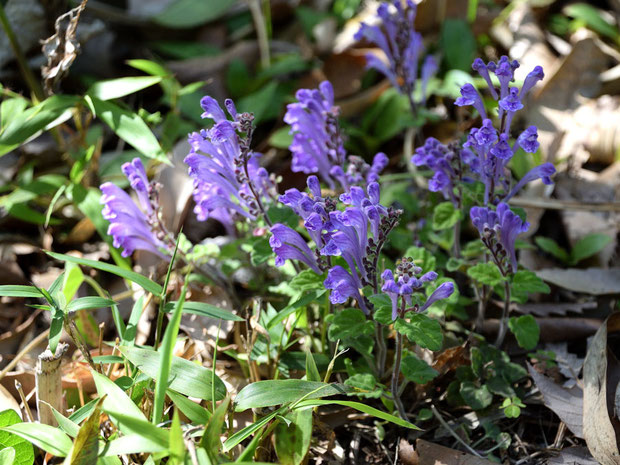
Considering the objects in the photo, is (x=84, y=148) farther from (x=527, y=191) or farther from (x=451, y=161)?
(x=527, y=191)

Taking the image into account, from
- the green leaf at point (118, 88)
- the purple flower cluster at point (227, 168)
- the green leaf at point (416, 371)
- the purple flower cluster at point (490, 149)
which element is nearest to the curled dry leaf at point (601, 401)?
the green leaf at point (416, 371)

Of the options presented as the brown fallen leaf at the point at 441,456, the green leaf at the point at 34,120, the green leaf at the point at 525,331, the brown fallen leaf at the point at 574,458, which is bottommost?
the brown fallen leaf at the point at 574,458

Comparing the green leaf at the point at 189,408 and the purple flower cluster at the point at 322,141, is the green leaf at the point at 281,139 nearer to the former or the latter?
the purple flower cluster at the point at 322,141

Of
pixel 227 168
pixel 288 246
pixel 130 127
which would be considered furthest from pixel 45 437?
pixel 130 127

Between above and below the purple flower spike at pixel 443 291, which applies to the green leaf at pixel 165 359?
above

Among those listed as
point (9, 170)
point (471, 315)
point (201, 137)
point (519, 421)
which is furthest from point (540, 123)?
point (9, 170)
